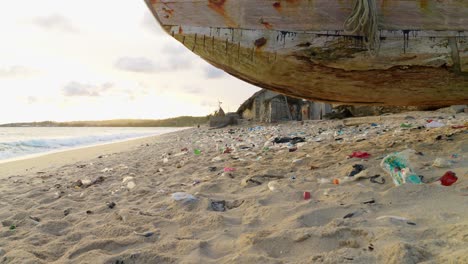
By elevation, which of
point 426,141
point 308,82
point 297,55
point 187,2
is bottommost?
point 426,141

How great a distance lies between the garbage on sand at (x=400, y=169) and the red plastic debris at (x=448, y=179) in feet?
0.43

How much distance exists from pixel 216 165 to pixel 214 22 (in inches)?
76.8

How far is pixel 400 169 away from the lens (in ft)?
7.91

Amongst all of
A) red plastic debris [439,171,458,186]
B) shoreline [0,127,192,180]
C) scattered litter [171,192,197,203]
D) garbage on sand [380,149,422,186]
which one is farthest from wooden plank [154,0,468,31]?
shoreline [0,127,192,180]

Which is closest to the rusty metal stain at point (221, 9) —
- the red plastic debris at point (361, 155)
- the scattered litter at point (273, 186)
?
the scattered litter at point (273, 186)

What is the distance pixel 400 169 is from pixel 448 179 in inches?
12.8

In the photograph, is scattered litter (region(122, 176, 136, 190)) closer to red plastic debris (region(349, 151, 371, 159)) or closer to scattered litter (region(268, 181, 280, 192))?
scattered litter (region(268, 181, 280, 192))

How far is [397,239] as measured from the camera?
4.78ft

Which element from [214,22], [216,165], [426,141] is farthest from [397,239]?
[216,165]

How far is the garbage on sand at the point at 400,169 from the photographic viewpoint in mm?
2236

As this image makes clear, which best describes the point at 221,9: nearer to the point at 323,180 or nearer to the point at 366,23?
the point at 366,23

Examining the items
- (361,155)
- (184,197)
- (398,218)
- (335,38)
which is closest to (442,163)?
(361,155)

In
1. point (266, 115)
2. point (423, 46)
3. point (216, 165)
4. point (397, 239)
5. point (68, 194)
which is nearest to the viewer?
point (397, 239)

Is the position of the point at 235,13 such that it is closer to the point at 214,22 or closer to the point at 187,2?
the point at 214,22
